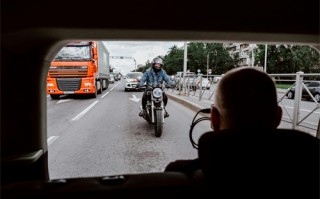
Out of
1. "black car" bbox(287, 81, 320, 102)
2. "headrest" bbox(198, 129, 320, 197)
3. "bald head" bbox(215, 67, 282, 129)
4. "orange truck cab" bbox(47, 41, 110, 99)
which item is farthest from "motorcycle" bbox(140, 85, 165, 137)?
"orange truck cab" bbox(47, 41, 110, 99)

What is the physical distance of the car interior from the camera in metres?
1.30

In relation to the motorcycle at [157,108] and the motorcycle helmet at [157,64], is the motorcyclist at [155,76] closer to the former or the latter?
the motorcycle helmet at [157,64]

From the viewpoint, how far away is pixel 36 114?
238 centimetres

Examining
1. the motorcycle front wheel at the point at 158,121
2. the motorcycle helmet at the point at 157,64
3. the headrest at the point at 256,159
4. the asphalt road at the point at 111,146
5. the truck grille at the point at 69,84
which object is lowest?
the asphalt road at the point at 111,146

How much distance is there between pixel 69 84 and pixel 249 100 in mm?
16952

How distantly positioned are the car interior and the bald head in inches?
4.1

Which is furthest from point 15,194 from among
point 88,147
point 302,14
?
point 88,147

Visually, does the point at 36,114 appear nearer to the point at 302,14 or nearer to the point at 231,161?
the point at 231,161

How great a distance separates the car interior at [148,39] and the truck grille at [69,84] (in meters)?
15.4

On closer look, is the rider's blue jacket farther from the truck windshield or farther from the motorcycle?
the truck windshield

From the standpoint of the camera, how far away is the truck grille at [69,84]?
57.2 feet

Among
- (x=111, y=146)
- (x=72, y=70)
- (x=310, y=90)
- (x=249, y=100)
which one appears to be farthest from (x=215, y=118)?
(x=72, y=70)

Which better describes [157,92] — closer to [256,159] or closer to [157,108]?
Answer: [157,108]

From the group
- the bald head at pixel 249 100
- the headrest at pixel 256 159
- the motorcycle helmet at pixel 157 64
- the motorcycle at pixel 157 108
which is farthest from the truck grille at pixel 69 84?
the headrest at pixel 256 159
